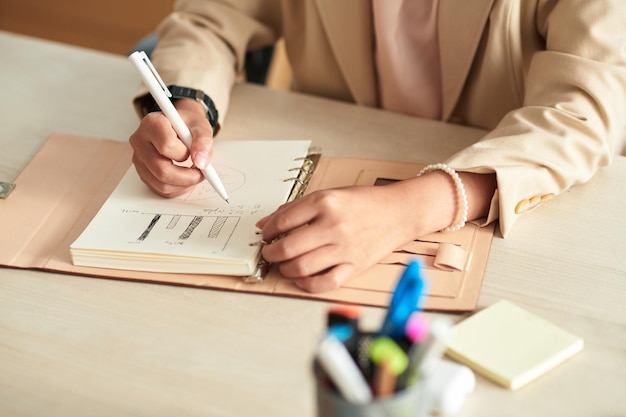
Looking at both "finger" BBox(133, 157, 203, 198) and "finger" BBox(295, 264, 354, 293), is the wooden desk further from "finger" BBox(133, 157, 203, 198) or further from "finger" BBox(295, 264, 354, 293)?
"finger" BBox(133, 157, 203, 198)

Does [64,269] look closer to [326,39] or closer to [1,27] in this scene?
[326,39]

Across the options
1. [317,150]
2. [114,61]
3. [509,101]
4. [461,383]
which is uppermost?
[509,101]

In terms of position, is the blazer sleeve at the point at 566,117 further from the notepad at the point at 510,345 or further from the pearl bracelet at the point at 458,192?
the notepad at the point at 510,345

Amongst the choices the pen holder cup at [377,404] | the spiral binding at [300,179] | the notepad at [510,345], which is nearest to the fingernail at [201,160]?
the spiral binding at [300,179]

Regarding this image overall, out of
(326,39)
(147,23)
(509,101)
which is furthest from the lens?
(147,23)

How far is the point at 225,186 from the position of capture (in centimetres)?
105

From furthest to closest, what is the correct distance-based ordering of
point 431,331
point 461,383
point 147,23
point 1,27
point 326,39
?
point 1,27
point 147,23
point 326,39
point 461,383
point 431,331

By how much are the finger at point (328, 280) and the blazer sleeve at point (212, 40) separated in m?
0.43

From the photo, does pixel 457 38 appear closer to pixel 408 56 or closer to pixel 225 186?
pixel 408 56

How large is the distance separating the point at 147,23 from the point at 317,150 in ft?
7.40

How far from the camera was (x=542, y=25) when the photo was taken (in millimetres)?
1146

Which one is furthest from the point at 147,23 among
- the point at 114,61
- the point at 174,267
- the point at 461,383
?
the point at 461,383

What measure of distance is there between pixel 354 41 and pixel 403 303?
813 millimetres

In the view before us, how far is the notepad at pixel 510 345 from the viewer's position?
76 cm
